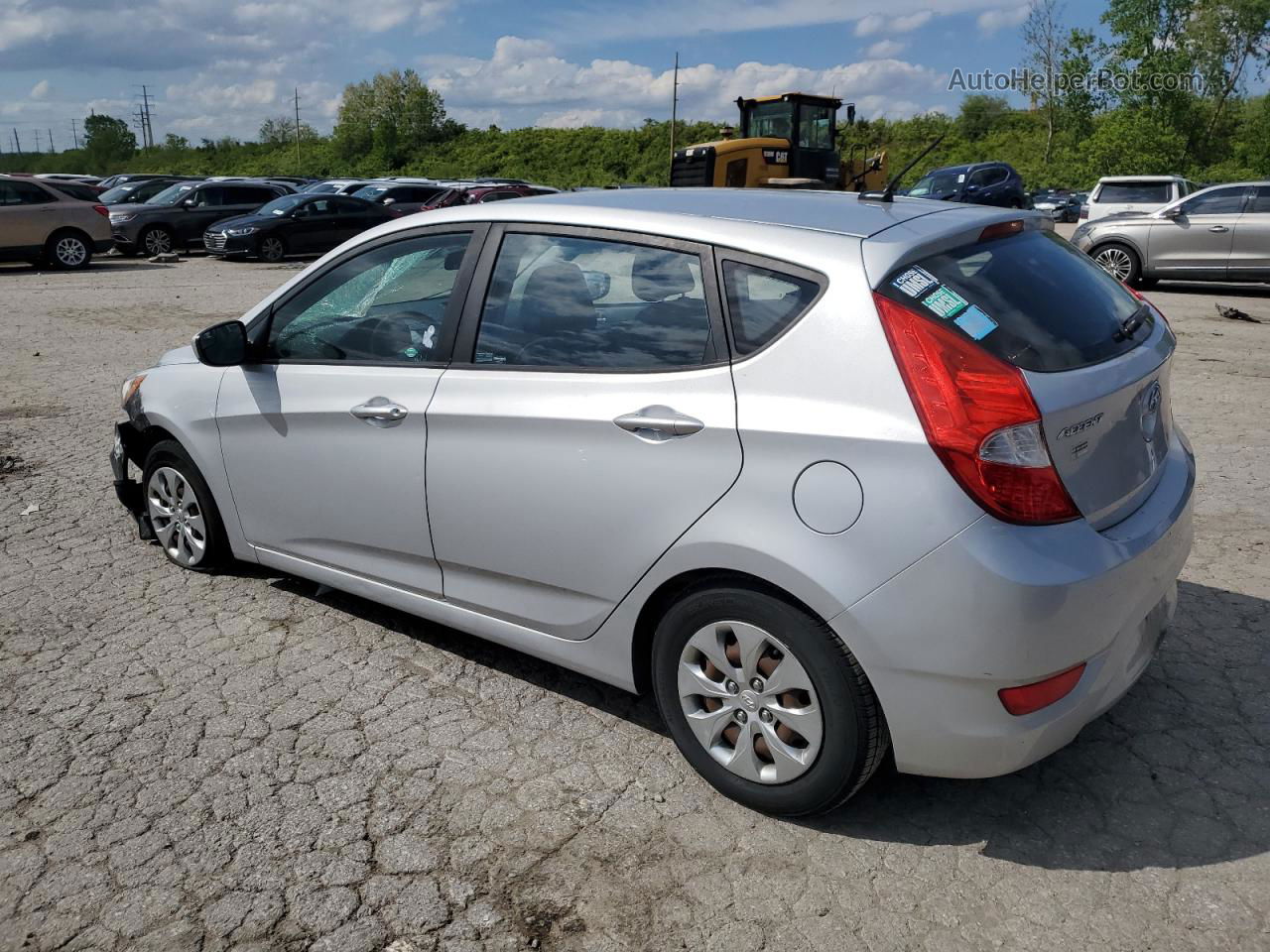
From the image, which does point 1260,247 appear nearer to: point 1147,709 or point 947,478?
point 1147,709

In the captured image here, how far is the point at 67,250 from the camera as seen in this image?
19.9m

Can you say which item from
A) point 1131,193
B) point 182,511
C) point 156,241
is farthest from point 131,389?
point 156,241

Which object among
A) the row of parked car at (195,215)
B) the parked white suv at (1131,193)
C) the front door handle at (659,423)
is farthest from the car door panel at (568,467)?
the parked white suv at (1131,193)

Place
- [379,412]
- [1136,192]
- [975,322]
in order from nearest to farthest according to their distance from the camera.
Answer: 1. [975,322]
2. [379,412]
3. [1136,192]

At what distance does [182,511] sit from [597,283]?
2481 mm

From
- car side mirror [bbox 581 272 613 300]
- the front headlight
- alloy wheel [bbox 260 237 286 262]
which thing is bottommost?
alloy wheel [bbox 260 237 286 262]

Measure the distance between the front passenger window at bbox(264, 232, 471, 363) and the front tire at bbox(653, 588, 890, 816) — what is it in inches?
52.9

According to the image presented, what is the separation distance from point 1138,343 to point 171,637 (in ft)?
11.8

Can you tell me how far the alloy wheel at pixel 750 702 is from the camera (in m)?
2.76

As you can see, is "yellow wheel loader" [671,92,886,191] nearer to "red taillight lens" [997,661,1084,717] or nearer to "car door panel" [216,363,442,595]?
"car door panel" [216,363,442,595]

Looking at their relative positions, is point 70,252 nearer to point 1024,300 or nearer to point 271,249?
point 271,249

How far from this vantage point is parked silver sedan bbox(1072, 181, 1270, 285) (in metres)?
14.6

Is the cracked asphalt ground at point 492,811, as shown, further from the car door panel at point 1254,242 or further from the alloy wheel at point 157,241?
the alloy wheel at point 157,241

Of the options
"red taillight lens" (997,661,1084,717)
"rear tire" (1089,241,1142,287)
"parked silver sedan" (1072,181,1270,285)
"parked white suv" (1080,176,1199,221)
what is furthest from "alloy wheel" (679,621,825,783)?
"parked white suv" (1080,176,1199,221)
